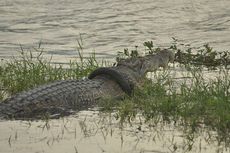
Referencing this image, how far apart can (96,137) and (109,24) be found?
11.4 metres

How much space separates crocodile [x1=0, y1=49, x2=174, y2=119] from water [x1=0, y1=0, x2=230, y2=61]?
11.4 ft

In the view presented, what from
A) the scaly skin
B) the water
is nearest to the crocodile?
the scaly skin

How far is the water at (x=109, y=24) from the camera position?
1272 centimetres

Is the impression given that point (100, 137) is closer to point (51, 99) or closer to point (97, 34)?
point (51, 99)

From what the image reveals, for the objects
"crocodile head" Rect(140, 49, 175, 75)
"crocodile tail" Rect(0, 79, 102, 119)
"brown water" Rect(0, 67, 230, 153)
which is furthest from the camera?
"crocodile head" Rect(140, 49, 175, 75)

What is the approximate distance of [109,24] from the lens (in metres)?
15.8

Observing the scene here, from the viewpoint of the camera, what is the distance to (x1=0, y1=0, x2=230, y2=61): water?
12.7m

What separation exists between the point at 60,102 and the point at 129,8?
1221 centimetres

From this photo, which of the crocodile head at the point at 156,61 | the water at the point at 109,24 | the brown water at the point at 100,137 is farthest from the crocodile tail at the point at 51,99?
the water at the point at 109,24

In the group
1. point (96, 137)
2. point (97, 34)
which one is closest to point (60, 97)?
point (96, 137)

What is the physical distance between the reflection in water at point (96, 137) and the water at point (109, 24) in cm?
585

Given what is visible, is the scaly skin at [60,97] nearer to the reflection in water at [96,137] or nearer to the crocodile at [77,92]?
the crocodile at [77,92]

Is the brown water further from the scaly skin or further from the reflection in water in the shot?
the scaly skin

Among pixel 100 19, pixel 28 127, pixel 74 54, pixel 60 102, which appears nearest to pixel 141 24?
pixel 100 19
